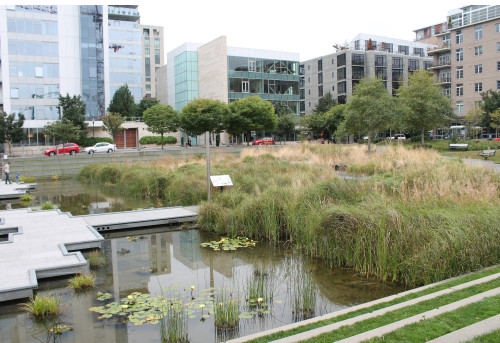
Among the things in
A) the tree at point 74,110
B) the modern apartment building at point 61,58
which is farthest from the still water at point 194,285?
the modern apartment building at point 61,58

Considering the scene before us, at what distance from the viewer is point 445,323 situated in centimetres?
394

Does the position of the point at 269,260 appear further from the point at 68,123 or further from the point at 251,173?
the point at 68,123

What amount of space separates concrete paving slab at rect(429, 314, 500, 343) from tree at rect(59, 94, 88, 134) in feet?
164

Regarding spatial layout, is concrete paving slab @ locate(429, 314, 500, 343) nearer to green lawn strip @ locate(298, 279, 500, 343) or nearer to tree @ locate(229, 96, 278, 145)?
green lawn strip @ locate(298, 279, 500, 343)

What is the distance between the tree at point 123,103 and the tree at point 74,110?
411 cm

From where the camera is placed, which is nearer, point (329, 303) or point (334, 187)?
point (329, 303)

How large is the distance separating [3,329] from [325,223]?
5154 mm

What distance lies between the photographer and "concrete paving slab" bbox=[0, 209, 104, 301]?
618 cm

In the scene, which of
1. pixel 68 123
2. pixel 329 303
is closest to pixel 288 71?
pixel 68 123

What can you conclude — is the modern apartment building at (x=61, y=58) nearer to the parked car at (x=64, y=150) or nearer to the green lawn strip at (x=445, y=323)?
the parked car at (x=64, y=150)

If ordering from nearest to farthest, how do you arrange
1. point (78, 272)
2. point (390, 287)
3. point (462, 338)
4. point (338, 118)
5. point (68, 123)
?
point (462, 338) → point (390, 287) → point (78, 272) → point (68, 123) → point (338, 118)

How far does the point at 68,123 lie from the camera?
42969mm

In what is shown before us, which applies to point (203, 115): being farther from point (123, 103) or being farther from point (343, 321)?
point (343, 321)

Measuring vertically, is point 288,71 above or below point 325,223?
above
